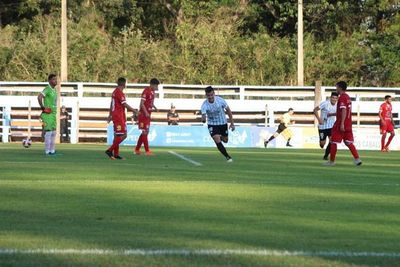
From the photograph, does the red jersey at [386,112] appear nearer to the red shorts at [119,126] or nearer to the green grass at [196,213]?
the red shorts at [119,126]

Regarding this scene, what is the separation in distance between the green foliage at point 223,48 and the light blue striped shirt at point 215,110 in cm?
3232

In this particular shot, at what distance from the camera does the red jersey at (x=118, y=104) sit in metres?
27.1

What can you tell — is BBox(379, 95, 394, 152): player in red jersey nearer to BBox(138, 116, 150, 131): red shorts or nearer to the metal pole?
BBox(138, 116, 150, 131): red shorts

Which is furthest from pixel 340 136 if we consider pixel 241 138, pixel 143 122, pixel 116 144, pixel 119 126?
pixel 241 138

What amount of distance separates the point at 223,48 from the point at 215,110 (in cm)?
3322

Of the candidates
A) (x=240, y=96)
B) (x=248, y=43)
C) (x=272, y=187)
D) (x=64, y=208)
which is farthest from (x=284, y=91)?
(x=64, y=208)

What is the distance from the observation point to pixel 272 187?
17.5 metres

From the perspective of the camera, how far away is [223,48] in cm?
5934

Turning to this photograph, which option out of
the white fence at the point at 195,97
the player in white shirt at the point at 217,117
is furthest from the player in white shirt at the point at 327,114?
the white fence at the point at 195,97

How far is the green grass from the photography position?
980cm

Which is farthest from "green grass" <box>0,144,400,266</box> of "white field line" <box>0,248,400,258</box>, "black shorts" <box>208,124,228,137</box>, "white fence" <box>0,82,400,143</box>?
"white fence" <box>0,82,400,143</box>

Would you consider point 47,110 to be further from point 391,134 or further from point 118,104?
point 391,134

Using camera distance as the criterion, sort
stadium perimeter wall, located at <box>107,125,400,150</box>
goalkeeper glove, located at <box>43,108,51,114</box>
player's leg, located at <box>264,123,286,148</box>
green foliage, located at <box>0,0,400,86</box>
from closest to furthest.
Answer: goalkeeper glove, located at <box>43,108,51,114</box>
stadium perimeter wall, located at <box>107,125,400,150</box>
player's leg, located at <box>264,123,286,148</box>
green foliage, located at <box>0,0,400,86</box>

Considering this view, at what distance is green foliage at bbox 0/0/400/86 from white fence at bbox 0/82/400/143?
5456 mm
